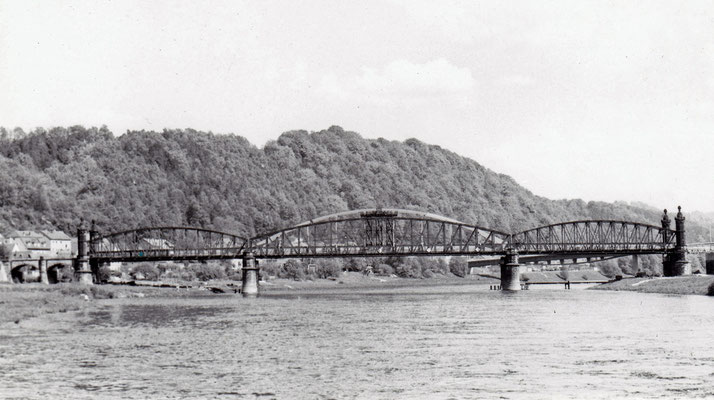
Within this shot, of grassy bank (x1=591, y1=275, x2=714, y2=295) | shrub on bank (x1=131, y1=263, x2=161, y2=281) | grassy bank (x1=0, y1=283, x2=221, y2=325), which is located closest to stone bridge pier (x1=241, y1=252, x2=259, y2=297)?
grassy bank (x1=0, y1=283, x2=221, y2=325)

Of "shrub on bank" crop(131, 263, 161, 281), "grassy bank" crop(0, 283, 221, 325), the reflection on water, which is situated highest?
"shrub on bank" crop(131, 263, 161, 281)

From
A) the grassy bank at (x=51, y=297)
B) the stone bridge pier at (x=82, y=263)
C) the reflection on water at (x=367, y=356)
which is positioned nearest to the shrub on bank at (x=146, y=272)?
the stone bridge pier at (x=82, y=263)

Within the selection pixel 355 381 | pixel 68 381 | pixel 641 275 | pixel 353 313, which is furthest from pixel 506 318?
pixel 641 275

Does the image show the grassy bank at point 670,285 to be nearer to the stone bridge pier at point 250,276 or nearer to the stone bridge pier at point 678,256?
the stone bridge pier at point 678,256

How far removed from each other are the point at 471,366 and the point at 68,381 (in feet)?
54.4

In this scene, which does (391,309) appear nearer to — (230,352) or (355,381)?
(230,352)

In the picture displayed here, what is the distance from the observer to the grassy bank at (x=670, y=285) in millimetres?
106062

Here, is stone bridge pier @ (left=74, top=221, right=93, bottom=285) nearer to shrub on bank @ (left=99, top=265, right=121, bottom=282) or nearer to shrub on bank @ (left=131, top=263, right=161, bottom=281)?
shrub on bank @ (left=99, top=265, right=121, bottom=282)

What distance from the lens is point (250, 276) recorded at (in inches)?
5674

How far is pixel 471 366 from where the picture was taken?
39219 millimetres

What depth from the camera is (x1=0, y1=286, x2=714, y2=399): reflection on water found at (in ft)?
109

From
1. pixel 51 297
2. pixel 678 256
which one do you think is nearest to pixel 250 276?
pixel 51 297

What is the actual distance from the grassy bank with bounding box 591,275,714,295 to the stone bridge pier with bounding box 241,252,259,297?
53.2m

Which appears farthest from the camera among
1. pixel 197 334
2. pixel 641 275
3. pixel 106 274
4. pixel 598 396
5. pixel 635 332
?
pixel 106 274
